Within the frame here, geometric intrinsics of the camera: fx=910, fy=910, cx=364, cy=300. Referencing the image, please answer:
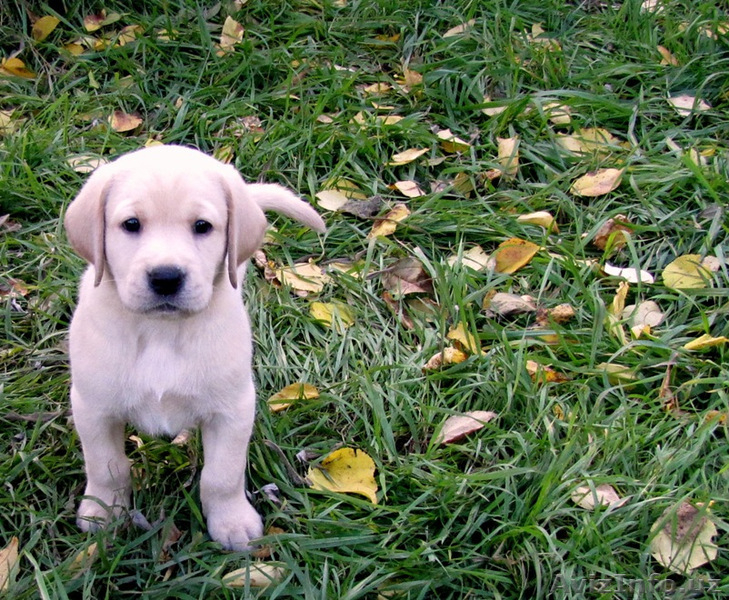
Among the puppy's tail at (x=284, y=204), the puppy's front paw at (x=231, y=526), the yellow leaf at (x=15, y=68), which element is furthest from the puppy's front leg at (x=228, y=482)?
the yellow leaf at (x=15, y=68)

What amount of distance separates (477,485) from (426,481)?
0.19 m

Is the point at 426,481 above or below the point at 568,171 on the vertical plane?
below

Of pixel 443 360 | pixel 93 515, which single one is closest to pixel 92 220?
pixel 93 515

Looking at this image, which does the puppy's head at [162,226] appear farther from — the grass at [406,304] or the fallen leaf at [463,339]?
the fallen leaf at [463,339]

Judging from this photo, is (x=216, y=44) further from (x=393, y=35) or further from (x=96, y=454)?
(x=96, y=454)

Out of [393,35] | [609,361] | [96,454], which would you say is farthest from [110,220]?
[393,35]

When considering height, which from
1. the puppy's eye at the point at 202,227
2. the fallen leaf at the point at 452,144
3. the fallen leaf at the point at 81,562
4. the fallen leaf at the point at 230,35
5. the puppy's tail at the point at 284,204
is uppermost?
the puppy's eye at the point at 202,227

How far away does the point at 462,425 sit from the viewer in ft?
11.6

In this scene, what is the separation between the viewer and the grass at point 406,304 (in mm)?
3094

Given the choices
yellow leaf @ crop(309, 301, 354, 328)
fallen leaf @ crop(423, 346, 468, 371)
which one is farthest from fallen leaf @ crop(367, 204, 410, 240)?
fallen leaf @ crop(423, 346, 468, 371)

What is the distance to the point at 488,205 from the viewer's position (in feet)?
15.1

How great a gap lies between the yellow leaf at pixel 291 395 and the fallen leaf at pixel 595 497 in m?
1.09

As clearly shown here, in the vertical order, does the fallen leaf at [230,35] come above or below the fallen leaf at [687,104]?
below

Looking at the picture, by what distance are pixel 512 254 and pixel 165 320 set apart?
2.00 metres
